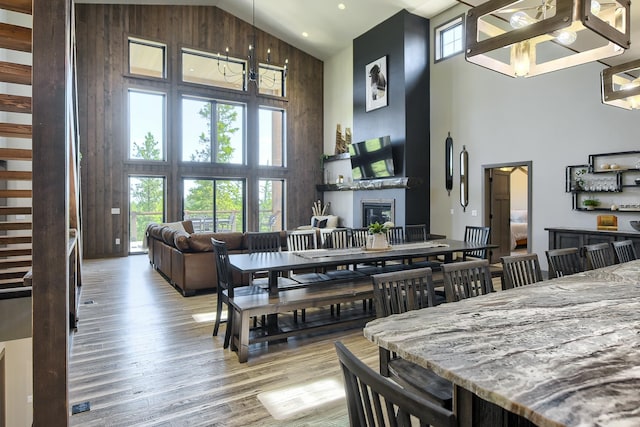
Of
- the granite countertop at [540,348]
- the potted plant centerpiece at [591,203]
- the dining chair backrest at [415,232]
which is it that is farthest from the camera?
the dining chair backrest at [415,232]

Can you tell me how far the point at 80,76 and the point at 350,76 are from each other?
655 cm

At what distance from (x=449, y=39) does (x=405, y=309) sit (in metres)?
7.97

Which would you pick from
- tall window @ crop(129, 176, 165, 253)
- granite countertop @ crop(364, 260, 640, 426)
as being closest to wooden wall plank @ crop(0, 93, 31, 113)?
granite countertop @ crop(364, 260, 640, 426)

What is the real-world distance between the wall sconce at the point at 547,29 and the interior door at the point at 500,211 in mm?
5143

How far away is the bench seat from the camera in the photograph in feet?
10.6

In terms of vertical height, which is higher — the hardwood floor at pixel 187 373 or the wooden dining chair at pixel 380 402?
the wooden dining chair at pixel 380 402

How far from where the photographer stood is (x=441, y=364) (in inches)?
46.0

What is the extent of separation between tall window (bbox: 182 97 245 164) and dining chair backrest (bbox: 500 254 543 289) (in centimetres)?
883

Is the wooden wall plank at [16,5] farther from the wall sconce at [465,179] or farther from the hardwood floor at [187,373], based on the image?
the wall sconce at [465,179]

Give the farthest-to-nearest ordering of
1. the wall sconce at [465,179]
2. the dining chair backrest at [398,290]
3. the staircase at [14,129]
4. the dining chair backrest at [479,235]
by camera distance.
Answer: the wall sconce at [465,179] → the dining chair backrest at [479,235] → the staircase at [14,129] → the dining chair backrest at [398,290]

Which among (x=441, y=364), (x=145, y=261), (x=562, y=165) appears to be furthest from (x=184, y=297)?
(x=562, y=165)

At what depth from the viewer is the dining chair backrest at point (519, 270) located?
8.40 ft

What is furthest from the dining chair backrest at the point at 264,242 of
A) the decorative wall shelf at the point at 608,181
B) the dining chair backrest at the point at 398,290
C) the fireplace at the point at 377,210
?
the decorative wall shelf at the point at 608,181

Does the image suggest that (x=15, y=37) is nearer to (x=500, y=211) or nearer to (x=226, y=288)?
(x=226, y=288)
